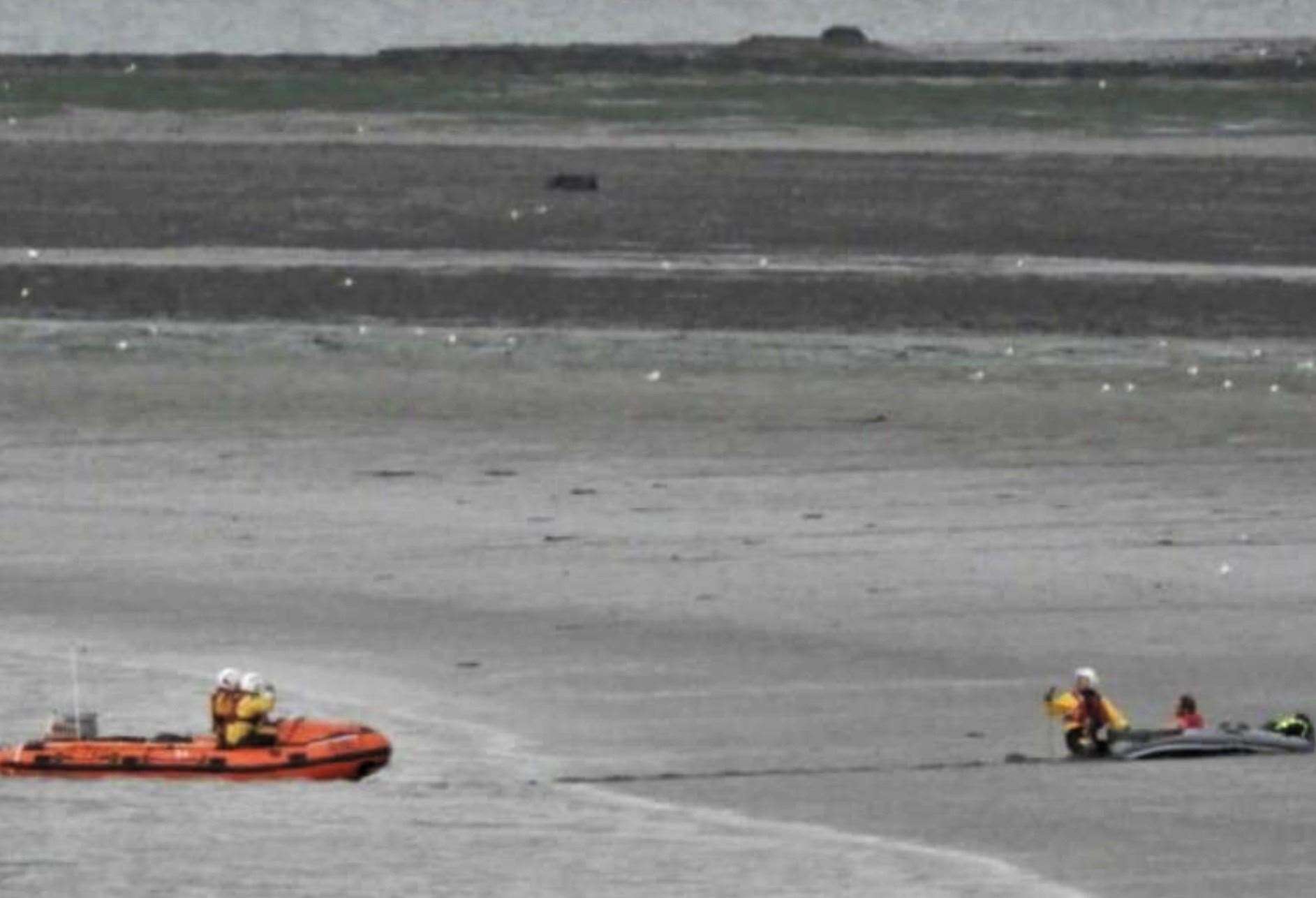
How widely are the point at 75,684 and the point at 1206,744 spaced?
5470 millimetres

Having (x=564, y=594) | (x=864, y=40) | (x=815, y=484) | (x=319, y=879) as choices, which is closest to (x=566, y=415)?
(x=815, y=484)

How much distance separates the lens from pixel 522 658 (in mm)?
22906

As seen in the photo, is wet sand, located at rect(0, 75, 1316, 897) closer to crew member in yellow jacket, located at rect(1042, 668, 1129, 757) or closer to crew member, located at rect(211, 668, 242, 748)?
crew member in yellow jacket, located at rect(1042, 668, 1129, 757)

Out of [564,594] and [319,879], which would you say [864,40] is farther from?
[319,879]

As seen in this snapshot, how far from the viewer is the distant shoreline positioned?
266 feet

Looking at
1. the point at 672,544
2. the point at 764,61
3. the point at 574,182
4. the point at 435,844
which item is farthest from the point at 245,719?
the point at 764,61

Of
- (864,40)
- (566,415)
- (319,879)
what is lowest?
(319,879)

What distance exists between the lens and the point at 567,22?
119 meters

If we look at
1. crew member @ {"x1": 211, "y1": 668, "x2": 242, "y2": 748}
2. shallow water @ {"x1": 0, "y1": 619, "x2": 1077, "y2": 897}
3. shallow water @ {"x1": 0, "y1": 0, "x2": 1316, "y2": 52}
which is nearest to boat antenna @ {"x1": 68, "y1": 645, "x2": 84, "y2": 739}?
shallow water @ {"x1": 0, "y1": 619, "x2": 1077, "y2": 897}

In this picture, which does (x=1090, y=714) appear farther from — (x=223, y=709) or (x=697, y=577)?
(x=697, y=577)

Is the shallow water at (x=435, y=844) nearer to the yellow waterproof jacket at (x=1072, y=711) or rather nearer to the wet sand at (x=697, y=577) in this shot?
the wet sand at (x=697, y=577)

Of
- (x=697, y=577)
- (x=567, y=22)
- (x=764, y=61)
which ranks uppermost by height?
(x=567, y=22)

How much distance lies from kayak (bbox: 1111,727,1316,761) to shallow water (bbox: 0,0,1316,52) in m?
77.2

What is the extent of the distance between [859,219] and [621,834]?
103ft
